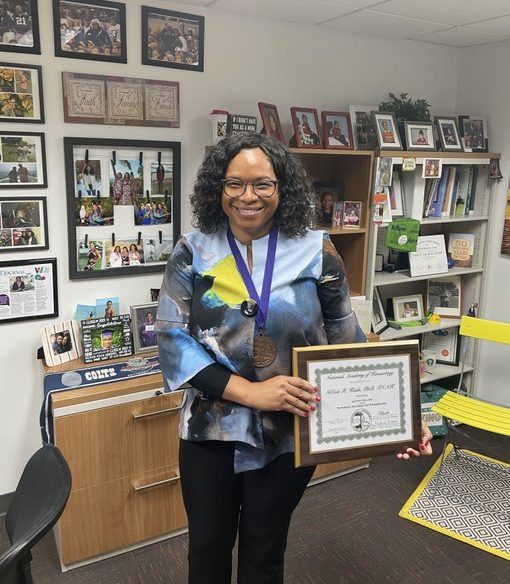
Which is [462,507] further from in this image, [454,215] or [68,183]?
[68,183]

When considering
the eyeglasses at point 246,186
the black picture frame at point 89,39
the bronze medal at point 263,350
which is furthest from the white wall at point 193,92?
the bronze medal at point 263,350

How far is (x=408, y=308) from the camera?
3.42m

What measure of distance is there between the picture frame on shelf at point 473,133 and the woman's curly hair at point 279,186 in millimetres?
2083

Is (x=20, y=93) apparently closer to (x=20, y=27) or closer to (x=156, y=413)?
(x=20, y=27)

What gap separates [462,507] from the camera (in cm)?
276

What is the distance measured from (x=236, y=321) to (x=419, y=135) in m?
2.05

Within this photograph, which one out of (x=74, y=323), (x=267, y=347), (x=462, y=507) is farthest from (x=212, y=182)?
(x=462, y=507)

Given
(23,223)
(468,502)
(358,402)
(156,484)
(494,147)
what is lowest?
(468,502)

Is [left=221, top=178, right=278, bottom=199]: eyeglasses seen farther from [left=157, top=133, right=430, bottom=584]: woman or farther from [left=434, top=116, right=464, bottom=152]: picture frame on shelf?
[left=434, top=116, right=464, bottom=152]: picture frame on shelf

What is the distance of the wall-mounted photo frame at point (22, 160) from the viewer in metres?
2.24

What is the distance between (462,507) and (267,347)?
189 cm

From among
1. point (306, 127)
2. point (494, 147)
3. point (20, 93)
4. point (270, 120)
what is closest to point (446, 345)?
point (494, 147)

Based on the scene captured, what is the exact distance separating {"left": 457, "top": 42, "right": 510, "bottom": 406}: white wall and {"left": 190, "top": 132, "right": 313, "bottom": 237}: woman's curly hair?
225 centimetres

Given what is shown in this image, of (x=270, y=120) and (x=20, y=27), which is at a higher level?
(x=20, y=27)
